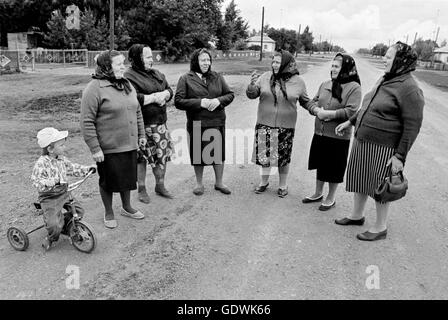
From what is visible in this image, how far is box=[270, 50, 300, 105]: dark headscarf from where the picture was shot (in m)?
4.62

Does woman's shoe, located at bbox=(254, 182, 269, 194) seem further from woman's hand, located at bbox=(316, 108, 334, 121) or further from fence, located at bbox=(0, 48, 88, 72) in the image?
fence, located at bbox=(0, 48, 88, 72)

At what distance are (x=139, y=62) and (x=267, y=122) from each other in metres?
1.70

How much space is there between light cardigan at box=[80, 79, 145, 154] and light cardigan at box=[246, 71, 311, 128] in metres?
1.61

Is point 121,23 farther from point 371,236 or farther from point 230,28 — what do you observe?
point 371,236

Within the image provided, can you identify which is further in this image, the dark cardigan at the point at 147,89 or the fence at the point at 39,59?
the fence at the point at 39,59

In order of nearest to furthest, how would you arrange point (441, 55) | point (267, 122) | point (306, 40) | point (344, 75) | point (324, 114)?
point (344, 75), point (324, 114), point (267, 122), point (441, 55), point (306, 40)

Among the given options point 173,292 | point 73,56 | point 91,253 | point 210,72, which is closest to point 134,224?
point 91,253

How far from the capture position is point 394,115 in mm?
3658

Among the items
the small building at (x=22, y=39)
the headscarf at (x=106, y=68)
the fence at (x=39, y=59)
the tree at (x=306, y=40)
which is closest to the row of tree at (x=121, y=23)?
the small building at (x=22, y=39)

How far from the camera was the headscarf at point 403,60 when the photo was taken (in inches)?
140

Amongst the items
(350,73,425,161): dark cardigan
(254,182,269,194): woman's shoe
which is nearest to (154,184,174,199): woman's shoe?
(254,182,269,194): woman's shoe

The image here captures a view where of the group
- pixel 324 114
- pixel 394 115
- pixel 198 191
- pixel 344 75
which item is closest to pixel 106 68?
pixel 198 191

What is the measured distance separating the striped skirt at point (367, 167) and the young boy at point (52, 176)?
2.67 metres

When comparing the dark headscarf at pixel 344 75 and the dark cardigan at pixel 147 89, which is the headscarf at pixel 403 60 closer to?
the dark headscarf at pixel 344 75
